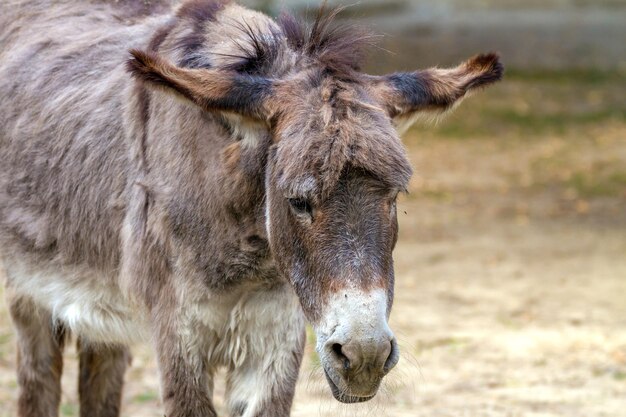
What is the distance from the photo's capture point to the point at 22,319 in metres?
5.29

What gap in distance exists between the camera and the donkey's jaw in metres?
3.32

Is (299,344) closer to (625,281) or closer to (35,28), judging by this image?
(35,28)

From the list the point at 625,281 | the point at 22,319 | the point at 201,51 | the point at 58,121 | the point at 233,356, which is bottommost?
the point at 625,281

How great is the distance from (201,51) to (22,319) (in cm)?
184

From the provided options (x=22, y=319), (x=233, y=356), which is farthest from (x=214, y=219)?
(x=22, y=319)

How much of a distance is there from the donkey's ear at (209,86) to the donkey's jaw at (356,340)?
2.29 feet

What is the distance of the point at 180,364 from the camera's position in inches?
160

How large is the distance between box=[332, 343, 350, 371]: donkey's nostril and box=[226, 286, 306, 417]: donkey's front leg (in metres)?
0.68

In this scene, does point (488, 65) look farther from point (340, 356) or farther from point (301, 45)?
point (340, 356)

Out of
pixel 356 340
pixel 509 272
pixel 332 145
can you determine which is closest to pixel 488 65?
pixel 332 145

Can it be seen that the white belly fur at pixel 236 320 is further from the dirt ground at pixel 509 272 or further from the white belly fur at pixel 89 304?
the dirt ground at pixel 509 272

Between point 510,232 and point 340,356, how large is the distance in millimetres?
6676

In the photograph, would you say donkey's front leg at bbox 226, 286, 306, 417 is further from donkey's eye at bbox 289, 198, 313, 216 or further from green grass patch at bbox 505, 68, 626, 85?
green grass patch at bbox 505, 68, 626, 85

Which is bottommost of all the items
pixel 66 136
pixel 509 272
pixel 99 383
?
pixel 509 272
